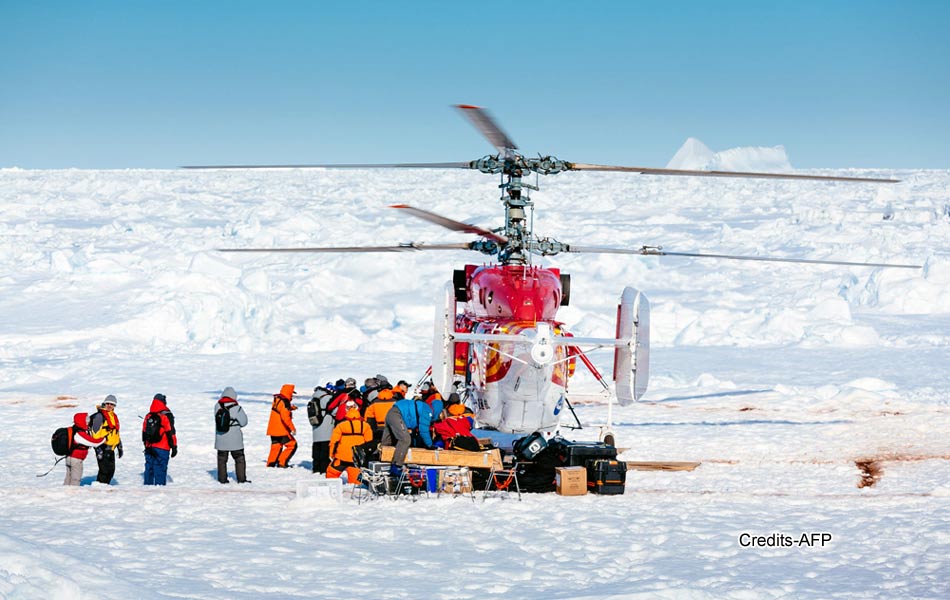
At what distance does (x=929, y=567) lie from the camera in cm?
623

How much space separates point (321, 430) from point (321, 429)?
1 centimetres

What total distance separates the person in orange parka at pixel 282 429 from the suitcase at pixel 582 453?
308cm

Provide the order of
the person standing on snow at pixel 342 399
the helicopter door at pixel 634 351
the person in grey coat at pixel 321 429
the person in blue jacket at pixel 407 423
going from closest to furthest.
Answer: the person in blue jacket at pixel 407 423, the person standing on snow at pixel 342 399, the person in grey coat at pixel 321 429, the helicopter door at pixel 634 351

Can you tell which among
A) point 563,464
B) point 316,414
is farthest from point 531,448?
point 316,414

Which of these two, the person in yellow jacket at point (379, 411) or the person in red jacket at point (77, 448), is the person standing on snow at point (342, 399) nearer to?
the person in yellow jacket at point (379, 411)

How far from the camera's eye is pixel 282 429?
10734 mm

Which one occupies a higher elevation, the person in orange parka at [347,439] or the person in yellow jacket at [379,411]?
the person in yellow jacket at [379,411]

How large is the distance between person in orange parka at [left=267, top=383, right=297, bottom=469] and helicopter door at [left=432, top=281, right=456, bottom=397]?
63.0 inches

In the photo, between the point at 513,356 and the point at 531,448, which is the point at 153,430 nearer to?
the point at 531,448

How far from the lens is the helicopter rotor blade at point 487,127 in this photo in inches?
337

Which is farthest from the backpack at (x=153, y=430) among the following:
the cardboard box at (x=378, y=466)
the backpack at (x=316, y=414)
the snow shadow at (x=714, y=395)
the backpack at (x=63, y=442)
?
the snow shadow at (x=714, y=395)

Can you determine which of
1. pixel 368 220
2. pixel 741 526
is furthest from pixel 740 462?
pixel 368 220

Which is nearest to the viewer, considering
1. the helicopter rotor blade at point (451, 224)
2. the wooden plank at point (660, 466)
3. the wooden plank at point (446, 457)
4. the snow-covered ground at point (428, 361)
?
the snow-covered ground at point (428, 361)

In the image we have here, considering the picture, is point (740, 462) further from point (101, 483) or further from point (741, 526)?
point (101, 483)
